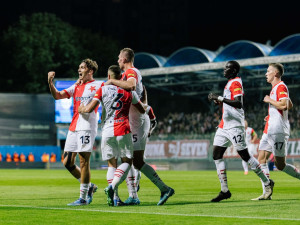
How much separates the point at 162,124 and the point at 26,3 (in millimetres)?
46516

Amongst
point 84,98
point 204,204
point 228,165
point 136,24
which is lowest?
point 228,165

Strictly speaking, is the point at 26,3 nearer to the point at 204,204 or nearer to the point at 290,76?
the point at 290,76

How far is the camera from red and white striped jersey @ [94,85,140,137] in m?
10.5

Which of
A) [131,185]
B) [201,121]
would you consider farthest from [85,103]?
[201,121]

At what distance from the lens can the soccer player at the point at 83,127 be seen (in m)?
11.1

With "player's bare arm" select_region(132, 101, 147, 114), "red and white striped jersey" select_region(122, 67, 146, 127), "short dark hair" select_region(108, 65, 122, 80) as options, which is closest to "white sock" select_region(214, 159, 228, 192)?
"red and white striped jersey" select_region(122, 67, 146, 127)

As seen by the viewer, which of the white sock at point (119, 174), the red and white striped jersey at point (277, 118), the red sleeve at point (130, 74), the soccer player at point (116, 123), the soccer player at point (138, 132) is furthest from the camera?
the red and white striped jersey at point (277, 118)

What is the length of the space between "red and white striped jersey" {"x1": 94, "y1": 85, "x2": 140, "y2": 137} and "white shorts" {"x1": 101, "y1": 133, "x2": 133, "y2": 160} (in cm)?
8

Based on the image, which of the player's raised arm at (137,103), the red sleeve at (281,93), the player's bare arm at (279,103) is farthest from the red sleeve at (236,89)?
the player's raised arm at (137,103)

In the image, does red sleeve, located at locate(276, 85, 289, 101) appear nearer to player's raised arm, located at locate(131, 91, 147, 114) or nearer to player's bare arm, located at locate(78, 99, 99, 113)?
player's raised arm, located at locate(131, 91, 147, 114)

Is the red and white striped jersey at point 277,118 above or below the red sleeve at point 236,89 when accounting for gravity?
below

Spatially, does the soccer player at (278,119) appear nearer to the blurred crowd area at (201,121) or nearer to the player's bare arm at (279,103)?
the player's bare arm at (279,103)

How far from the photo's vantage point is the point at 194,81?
47.3 m

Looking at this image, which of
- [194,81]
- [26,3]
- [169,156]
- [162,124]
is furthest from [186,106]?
[26,3]
